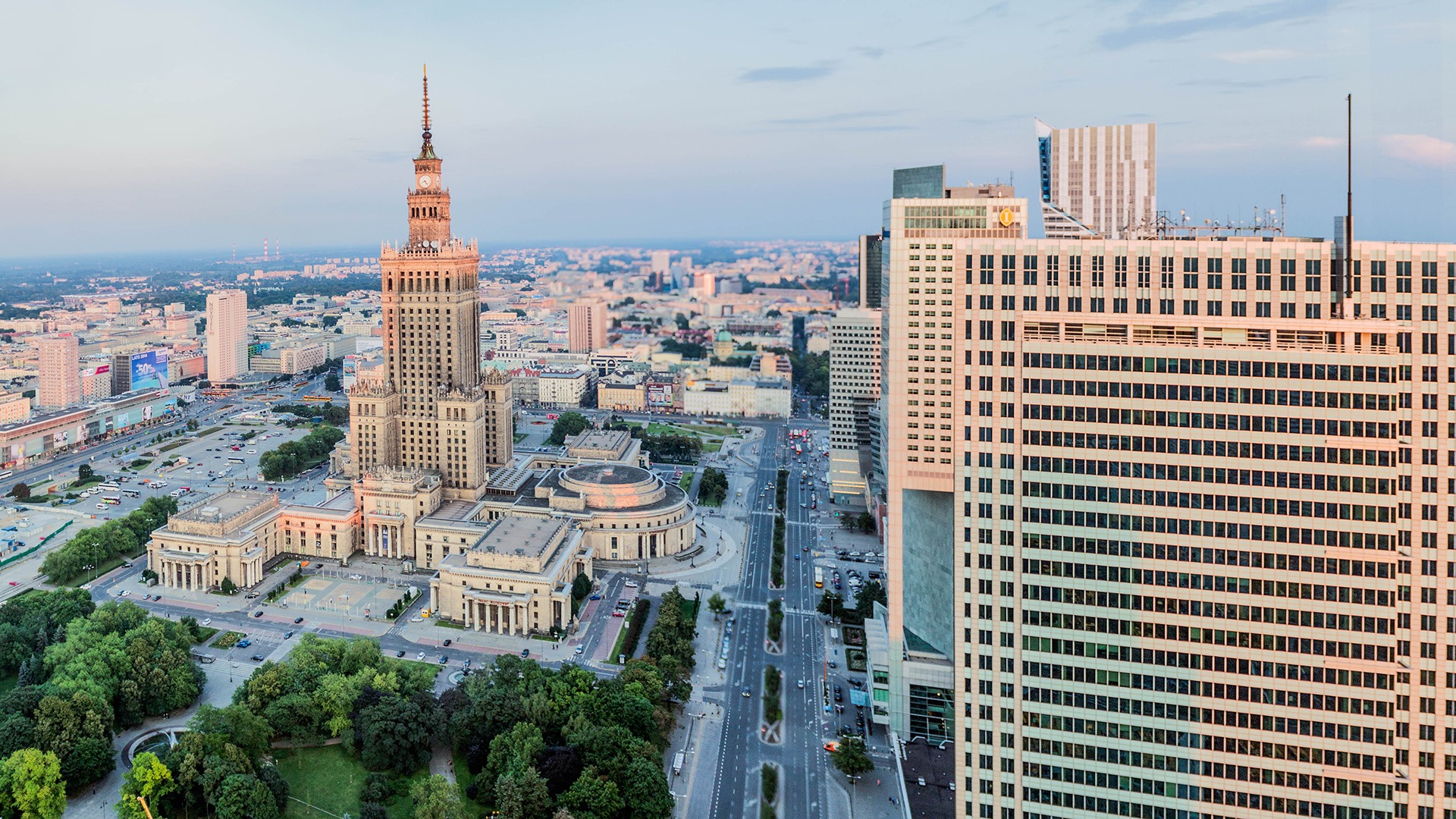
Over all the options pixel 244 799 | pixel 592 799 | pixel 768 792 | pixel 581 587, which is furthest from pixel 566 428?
pixel 592 799

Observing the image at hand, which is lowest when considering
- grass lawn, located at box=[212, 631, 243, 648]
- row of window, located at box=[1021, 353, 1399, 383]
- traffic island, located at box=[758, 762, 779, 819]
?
traffic island, located at box=[758, 762, 779, 819]

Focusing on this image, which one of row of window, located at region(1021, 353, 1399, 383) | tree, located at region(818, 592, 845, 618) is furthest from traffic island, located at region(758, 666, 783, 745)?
row of window, located at region(1021, 353, 1399, 383)

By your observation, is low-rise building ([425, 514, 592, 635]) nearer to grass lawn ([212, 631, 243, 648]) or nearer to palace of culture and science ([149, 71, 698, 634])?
palace of culture and science ([149, 71, 698, 634])

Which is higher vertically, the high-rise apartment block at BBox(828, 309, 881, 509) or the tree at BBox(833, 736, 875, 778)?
the high-rise apartment block at BBox(828, 309, 881, 509)

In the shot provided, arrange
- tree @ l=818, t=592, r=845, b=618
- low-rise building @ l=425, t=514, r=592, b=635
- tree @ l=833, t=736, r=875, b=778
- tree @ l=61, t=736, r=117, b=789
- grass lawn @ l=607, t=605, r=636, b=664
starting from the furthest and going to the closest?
1. tree @ l=818, t=592, r=845, b=618
2. low-rise building @ l=425, t=514, r=592, b=635
3. grass lawn @ l=607, t=605, r=636, b=664
4. tree @ l=833, t=736, r=875, b=778
5. tree @ l=61, t=736, r=117, b=789

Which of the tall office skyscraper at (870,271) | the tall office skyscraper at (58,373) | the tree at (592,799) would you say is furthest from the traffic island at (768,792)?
the tall office skyscraper at (58,373)

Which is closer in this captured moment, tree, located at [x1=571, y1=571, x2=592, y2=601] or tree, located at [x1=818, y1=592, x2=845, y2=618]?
tree, located at [x1=818, y1=592, x2=845, y2=618]

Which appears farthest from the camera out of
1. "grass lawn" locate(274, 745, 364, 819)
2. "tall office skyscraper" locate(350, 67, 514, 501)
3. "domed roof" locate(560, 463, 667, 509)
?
"tall office skyscraper" locate(350, 67, 514, 501)
